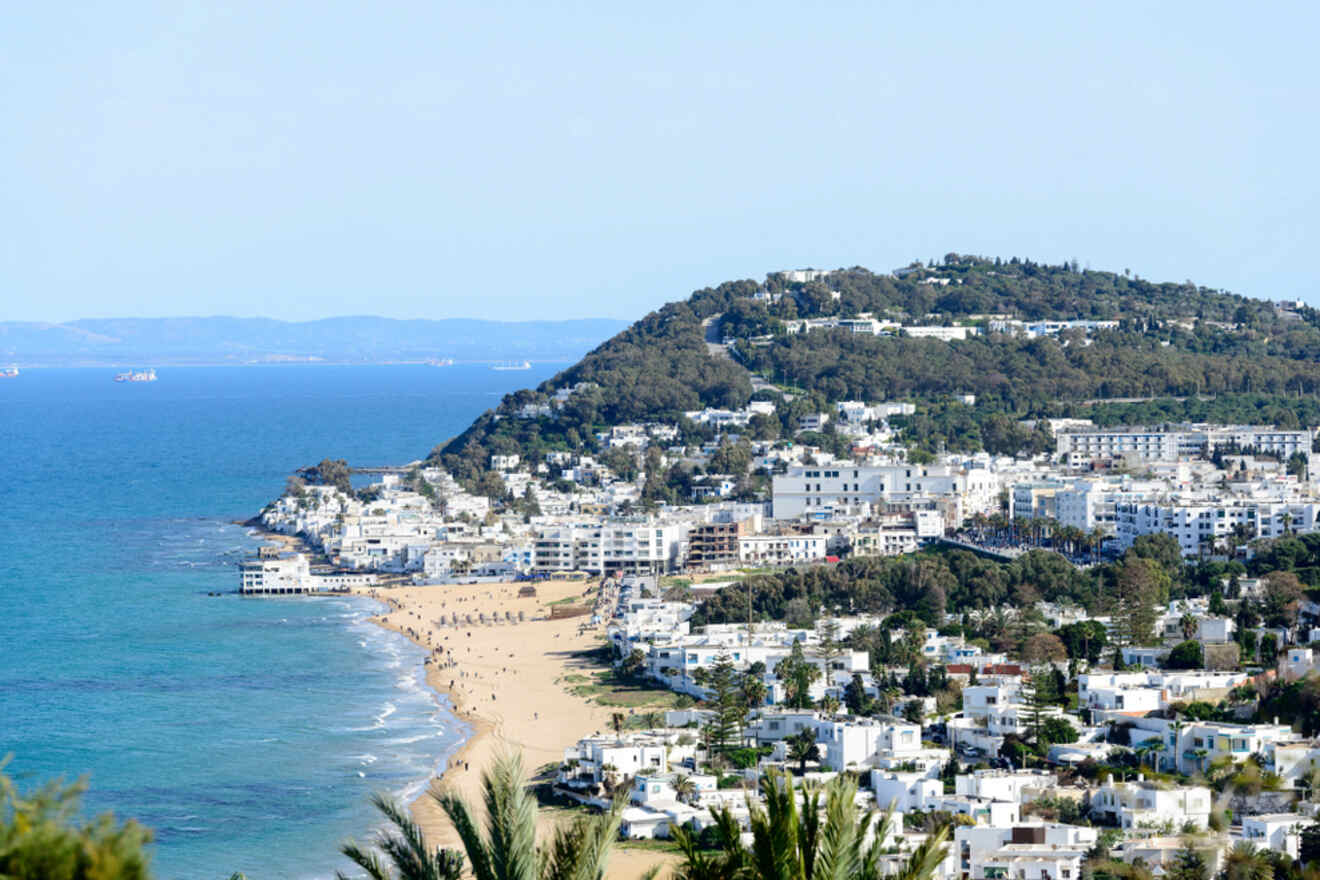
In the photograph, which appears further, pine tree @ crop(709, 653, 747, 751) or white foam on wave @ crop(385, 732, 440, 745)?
white foam on wave @ crop(385, 732, 440, 745)

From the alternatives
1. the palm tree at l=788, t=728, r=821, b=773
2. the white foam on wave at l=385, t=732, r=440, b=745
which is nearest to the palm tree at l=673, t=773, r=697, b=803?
the palm tree at l=788, t=728, r=821, b=773

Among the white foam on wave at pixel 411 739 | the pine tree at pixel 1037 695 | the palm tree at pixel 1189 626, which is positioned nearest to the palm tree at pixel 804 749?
the pine tree at pixel 1037 695

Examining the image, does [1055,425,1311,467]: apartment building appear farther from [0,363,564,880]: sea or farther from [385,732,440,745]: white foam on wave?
[385,732,440,745]: white foam on wave

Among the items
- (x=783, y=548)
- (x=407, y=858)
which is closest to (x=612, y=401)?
(x=783, y=548)

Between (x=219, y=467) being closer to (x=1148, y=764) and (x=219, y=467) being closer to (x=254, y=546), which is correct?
(x=254, y=546)

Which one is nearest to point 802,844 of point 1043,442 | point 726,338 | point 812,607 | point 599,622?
point 812,607

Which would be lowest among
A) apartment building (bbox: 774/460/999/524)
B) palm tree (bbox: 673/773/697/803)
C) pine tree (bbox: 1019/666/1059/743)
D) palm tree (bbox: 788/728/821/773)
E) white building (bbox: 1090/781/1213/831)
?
palm tree (bbox: 673/773/697/803)

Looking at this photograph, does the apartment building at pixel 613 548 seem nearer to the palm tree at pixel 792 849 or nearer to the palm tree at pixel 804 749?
the palm tree at pixel 804 749

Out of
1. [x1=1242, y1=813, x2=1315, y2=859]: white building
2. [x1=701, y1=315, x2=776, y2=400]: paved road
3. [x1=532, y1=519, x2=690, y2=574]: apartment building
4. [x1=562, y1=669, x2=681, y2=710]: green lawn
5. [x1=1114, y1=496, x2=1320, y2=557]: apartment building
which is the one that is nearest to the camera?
[x1=1242, y1=813, x2=1315, y2=859]: white building
